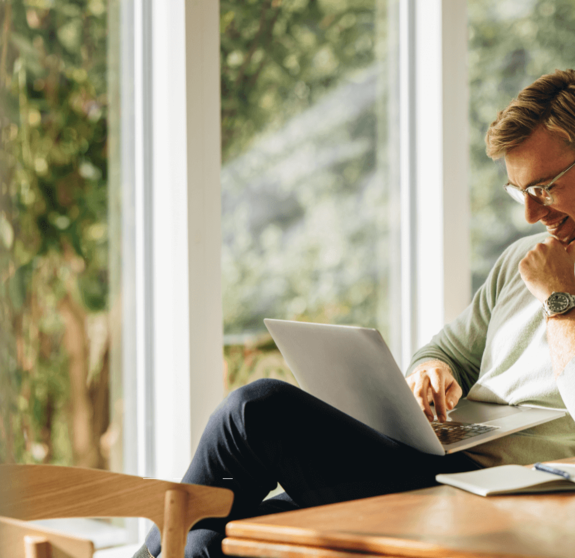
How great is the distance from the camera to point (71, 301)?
55.7 inches

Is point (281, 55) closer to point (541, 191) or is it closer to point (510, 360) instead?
point (541, 191)

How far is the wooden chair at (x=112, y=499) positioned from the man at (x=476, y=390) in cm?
16

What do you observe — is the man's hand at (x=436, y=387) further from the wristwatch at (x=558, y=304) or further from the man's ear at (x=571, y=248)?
the man's ear at (x=571, y=248)

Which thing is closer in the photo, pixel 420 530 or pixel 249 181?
pixel 420 530

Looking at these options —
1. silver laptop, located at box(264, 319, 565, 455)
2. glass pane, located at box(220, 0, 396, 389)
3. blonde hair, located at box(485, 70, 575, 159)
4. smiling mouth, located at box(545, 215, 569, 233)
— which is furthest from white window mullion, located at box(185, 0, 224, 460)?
smiling mouth, located at box(545, 215, 569, 233)

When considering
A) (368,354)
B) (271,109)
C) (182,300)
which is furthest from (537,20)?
(368,354)

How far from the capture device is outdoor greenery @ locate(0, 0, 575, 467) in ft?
4.40

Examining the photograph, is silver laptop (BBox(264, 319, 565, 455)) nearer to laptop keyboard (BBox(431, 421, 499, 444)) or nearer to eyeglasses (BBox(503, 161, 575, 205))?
laptop keyboard (BBox(431, 421, 499, 444))

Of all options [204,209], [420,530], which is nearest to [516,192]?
[204,209]

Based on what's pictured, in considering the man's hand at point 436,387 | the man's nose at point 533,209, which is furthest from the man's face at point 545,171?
the man's hand at point 436,387

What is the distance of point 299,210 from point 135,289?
59cm

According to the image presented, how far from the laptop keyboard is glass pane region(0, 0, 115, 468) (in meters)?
0.80

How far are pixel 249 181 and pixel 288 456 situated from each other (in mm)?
964

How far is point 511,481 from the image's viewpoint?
716mm
